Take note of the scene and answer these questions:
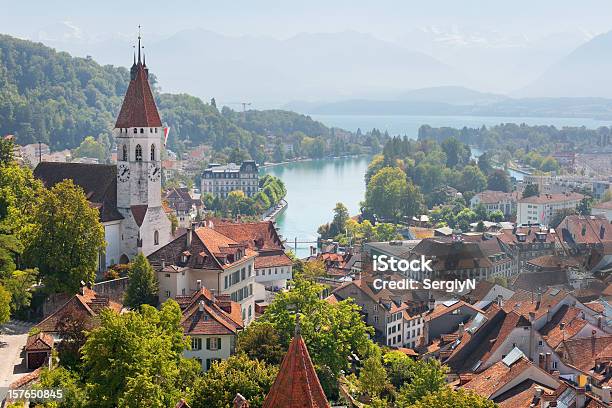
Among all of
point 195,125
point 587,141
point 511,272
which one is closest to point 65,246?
point 511,272

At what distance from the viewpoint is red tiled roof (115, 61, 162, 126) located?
33.6 meters

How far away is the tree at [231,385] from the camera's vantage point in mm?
20766

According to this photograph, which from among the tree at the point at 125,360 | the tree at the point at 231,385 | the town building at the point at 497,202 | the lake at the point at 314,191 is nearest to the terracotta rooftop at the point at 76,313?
the tree at the point at 125,360

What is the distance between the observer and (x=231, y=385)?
20.9 m

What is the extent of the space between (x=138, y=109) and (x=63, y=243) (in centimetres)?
683

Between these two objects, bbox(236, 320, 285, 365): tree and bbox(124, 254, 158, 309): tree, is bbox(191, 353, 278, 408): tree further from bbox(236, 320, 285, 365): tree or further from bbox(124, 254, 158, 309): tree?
bbox(124, 254, 158, 309): tree

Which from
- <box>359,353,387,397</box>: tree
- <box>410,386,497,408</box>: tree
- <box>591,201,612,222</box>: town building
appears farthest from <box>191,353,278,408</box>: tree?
<box>591,201,612,222</box>: town building

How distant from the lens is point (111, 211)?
3322 centimetres

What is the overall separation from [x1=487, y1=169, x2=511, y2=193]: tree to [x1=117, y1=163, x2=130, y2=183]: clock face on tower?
69530 mm

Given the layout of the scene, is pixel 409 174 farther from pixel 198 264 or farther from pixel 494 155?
pixel 198 264

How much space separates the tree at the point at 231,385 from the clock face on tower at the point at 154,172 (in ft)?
42.0

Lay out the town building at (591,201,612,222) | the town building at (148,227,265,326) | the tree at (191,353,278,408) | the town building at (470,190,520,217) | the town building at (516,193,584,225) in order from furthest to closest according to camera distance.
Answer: the town building at (470,190,520,217), the town building at (516,193,584,225), the town building at (591,201,612,222), the town building at (148,227,265,326), the tree at (191,353,278,408)

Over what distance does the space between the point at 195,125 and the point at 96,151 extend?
152ft

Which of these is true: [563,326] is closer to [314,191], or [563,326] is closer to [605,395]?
[605,395]
